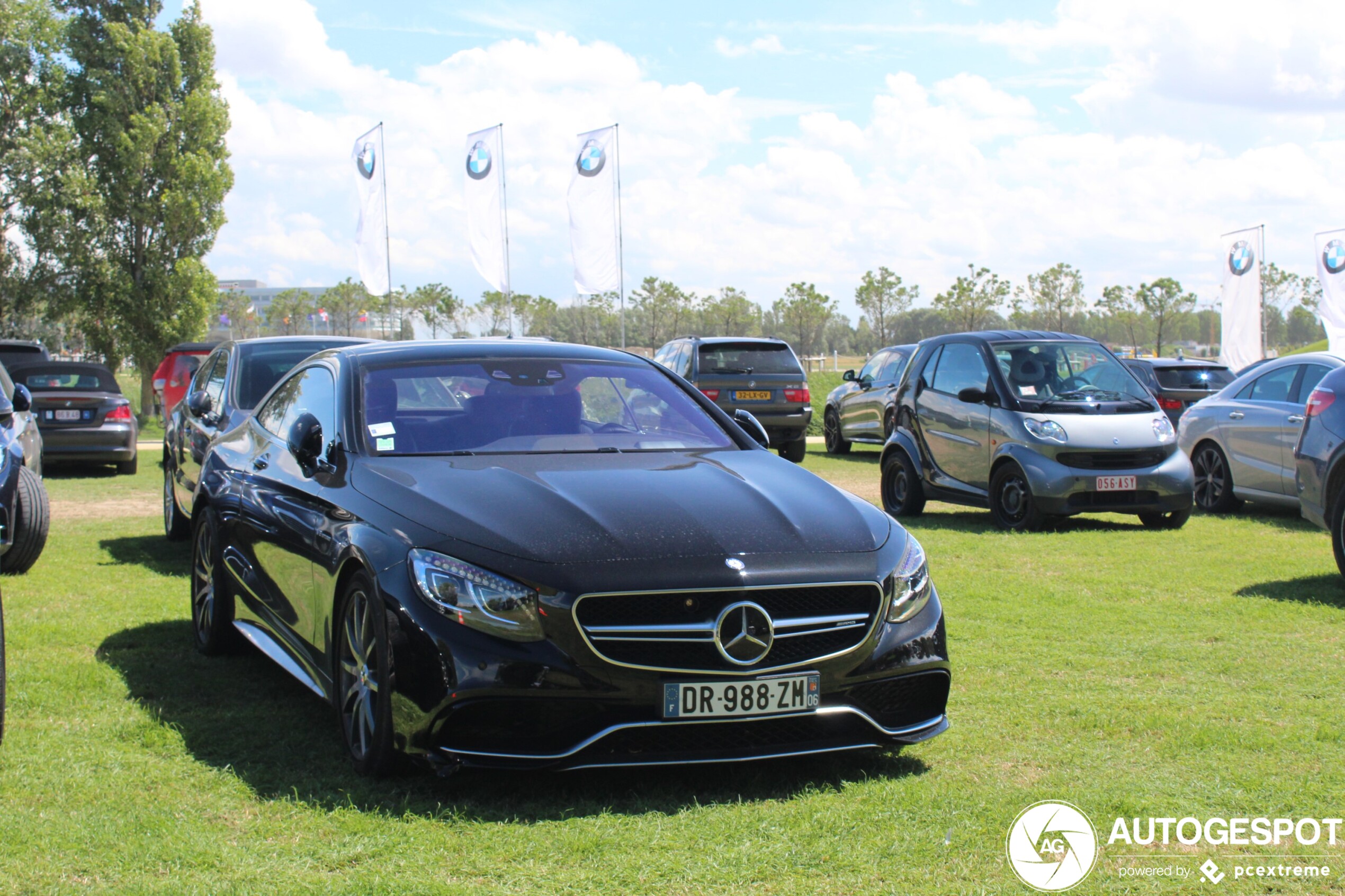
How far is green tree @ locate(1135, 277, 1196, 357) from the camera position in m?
52.4

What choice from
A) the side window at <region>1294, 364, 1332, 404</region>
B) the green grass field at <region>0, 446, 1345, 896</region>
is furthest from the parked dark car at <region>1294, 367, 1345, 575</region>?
the side window at <region>1294, 364, 1332, 404</region>

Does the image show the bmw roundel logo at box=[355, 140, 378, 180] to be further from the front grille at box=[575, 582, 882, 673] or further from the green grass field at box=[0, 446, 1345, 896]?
the front grille at box=[575, 582, 882, 673]

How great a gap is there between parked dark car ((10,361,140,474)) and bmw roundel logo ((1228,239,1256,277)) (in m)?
28.6

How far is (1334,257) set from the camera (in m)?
33.2

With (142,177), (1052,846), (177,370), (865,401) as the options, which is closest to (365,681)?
(1052,846)

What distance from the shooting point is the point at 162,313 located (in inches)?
1380

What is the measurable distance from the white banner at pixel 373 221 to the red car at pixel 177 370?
16760mm

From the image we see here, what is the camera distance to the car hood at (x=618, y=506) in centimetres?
421

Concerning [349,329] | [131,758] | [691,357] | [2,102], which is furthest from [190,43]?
[131,758]

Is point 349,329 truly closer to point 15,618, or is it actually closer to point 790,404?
point 790,404

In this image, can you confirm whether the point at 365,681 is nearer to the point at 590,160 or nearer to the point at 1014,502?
the point at 1014,502

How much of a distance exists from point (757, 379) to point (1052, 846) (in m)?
17.6

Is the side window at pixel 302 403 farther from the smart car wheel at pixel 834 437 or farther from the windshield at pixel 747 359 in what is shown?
the smart car wheel at pixel 834 437

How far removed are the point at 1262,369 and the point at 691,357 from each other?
32.1 feet
